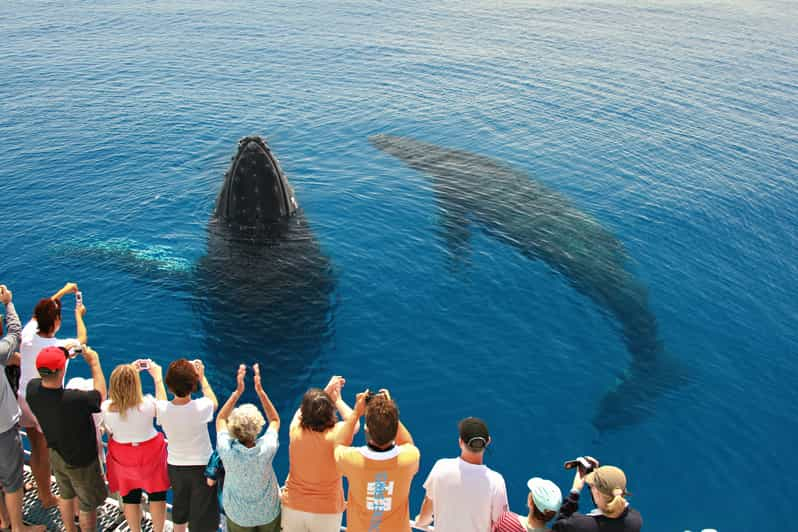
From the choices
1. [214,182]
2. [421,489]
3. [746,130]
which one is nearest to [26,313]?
[214,182]

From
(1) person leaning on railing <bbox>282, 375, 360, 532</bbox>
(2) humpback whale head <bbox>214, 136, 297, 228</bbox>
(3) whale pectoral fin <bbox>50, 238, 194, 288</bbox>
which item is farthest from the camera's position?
(3) whale pectoral fin <bbox>50, 238, 194, 288</bbox>

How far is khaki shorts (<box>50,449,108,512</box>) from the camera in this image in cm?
763

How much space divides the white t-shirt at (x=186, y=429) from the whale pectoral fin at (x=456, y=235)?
13.1 metres

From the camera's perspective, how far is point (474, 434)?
256 inches

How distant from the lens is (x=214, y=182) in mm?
24969

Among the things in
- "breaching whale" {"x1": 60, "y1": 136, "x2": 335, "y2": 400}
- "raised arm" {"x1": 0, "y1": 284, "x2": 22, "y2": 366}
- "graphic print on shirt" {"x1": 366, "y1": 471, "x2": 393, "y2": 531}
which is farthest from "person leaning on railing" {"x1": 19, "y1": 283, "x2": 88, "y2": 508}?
"breaching whale" {"x1": 60, "y1": 136, "x2": 335, "y2": 400}

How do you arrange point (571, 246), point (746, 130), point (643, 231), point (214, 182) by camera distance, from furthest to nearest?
point (746, 130) → point (214, 182) → point (643, 231) → point (571, 246)

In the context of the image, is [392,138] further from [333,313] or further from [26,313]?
[26,313]

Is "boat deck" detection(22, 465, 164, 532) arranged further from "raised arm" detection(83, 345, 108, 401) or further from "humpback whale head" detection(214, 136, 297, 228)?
"humpback whale head" detection(214, 136, 297, 228)

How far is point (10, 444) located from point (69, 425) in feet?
4.15

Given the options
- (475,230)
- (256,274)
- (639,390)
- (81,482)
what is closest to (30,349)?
(81,482)

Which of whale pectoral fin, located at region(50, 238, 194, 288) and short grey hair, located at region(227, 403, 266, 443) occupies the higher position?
short grey hair, located at region(227, 403, 266, 443)

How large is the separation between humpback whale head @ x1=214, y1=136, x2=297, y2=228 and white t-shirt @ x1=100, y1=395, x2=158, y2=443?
1057cm

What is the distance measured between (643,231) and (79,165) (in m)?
23.8
